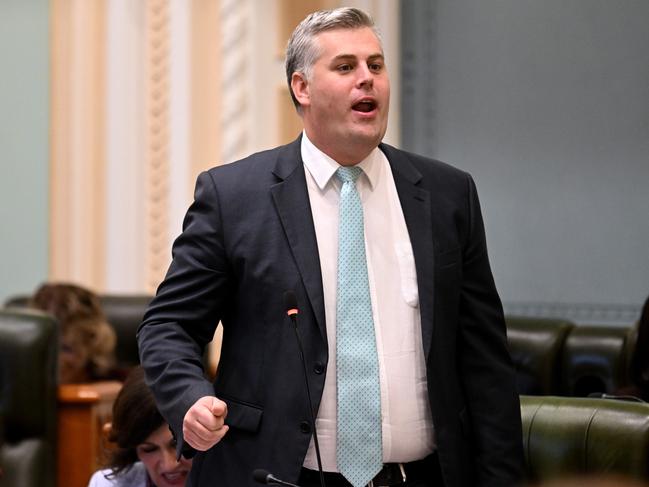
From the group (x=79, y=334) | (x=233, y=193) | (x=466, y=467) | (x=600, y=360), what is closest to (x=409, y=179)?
(x=233, y=193)

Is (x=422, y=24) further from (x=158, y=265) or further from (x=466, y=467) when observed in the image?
(x=466, y=467)

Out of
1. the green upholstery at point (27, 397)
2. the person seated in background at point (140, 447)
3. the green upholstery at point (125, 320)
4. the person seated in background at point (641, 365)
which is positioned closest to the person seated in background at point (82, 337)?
the green upholstery at point (125, 320)

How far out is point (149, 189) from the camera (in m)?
5.68

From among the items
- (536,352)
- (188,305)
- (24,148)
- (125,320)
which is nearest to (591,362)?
(536,352)

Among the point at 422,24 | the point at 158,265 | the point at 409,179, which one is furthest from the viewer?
the point at 158,265

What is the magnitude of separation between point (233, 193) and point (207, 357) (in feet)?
8.99

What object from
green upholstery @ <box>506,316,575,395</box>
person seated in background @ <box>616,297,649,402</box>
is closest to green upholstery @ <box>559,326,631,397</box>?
green upholstery @ <box>506,316,575,395</box>

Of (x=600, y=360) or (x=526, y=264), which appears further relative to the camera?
(x=526, y=264)

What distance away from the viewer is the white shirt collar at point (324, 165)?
2129mm

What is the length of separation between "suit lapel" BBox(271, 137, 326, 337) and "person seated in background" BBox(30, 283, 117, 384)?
7.95ft

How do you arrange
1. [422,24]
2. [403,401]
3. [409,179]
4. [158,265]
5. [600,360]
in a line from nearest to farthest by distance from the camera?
[403,401], [409,179], [600,360], [422,24], [158,265]

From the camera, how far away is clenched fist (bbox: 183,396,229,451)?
5.98ft

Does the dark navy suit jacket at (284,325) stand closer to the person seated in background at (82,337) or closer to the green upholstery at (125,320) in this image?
the person seated in background at (82,337)

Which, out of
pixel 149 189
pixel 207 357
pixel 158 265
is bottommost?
pixel 207 357
